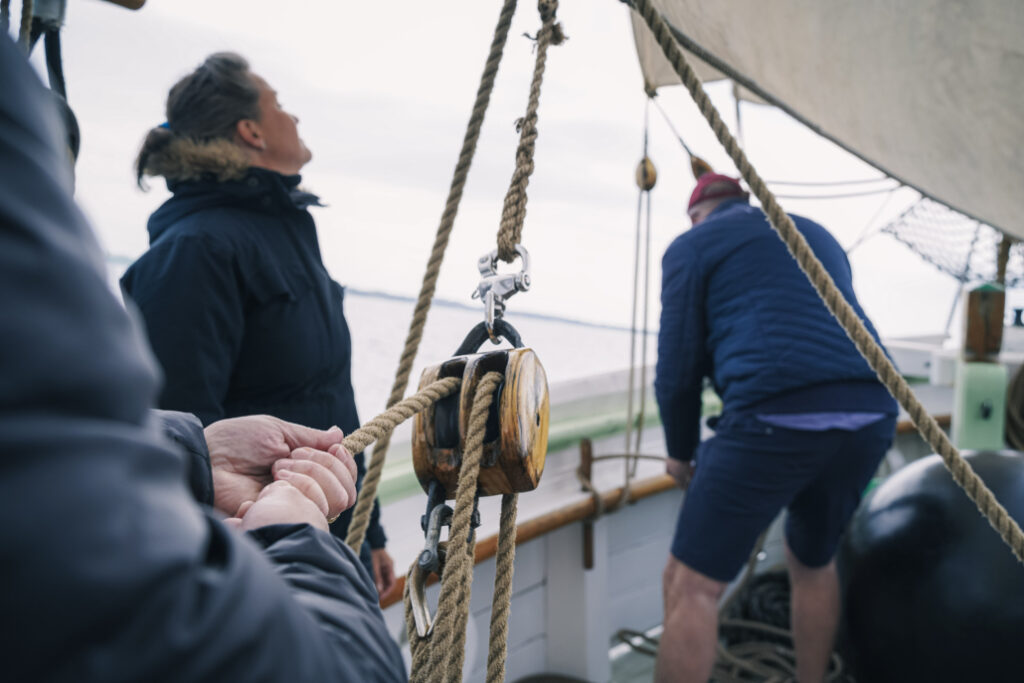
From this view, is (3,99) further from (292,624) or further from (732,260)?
(732,260)

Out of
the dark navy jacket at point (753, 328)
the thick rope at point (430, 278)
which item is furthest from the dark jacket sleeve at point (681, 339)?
the thick rope at point (430, 278)

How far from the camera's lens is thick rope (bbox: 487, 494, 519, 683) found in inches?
22.5

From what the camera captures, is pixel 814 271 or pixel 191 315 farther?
pixel 191 315

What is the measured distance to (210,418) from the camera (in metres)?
0.92

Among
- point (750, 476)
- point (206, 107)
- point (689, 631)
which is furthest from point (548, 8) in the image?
point (689, 631)

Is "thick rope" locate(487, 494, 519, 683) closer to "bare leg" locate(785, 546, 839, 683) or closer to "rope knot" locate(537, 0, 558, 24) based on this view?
"rope knot" locate(537, 0, 558, 24)

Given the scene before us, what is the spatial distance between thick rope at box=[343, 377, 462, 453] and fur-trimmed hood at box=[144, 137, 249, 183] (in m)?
0.65

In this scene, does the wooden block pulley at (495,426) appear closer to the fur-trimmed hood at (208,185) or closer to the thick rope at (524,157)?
the thick rope at (524,157)

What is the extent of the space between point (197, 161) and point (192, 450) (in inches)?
26.9

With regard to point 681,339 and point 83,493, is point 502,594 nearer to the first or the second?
point 83,493

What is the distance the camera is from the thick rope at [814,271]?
0.68m

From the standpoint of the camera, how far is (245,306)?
102 centimetres

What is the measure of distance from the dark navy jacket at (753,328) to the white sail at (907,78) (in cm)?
24

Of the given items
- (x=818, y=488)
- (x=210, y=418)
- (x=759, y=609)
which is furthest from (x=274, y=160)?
(x=759, y=609)
